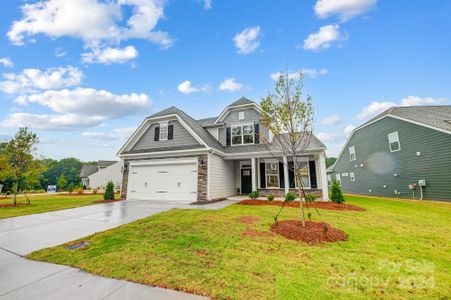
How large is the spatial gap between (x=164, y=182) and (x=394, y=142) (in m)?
18.9

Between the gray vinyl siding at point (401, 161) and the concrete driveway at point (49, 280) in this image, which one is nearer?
the concrete driveway at point (49, 280)

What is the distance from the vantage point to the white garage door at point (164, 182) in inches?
444

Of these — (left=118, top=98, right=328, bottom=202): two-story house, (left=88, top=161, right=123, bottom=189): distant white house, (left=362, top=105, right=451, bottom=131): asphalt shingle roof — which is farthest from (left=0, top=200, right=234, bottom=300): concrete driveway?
(left=88, top=161, right=123, bottom=189): distant white house

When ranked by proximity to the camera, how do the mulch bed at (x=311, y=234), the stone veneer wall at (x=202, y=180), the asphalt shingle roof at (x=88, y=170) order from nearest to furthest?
the mulch bed at (x=311, y=234) → the stone veneer wall at (x=202, y=180) → the asphalt shingle roof at (x=88, y=170)

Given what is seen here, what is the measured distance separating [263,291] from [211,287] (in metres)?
0.72

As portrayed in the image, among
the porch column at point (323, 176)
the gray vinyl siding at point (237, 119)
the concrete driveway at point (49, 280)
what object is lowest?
the concrete driveway at point (49, 280)

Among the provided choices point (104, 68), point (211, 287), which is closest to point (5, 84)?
point (104, 68)

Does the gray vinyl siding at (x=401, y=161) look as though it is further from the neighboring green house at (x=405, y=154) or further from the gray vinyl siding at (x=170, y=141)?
the gray vinyl siding at (x=170, y=141)

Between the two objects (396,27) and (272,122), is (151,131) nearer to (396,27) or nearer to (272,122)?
(272,122)

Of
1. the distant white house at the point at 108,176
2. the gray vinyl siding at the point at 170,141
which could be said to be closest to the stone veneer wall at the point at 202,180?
the gray vinyl siding at the point at 170,141

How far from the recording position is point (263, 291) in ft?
7.93

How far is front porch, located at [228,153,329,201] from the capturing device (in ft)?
40.7

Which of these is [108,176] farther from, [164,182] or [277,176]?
[277,176]

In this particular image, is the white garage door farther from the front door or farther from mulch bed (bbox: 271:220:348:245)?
mulch bed (bbox: 271:220:348:245)
